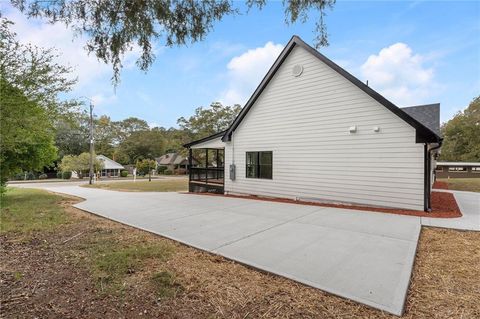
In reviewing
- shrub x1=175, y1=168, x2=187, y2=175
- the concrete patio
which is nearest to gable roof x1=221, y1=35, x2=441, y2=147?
the concrete patio

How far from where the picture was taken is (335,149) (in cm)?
898

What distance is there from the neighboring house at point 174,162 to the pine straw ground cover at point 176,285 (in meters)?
47.3

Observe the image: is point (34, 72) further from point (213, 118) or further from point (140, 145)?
point (140, 145)

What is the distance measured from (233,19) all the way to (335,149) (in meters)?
6.47

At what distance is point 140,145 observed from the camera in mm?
53906

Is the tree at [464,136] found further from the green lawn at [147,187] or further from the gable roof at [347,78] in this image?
the green lawn at [147,187]

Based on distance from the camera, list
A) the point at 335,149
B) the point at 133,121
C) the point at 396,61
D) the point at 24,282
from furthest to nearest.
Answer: the point at 133,121
the point at 335,149
the point at 396,61
the point at 24,282

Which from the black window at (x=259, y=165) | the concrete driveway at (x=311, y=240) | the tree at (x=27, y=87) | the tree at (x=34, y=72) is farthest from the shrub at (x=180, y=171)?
the tree at (x=34, y=72)

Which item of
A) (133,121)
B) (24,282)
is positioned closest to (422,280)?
(24,282)

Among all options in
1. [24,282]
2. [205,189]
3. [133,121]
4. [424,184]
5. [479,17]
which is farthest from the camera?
[133,121]

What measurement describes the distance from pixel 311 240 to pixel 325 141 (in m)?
5.15

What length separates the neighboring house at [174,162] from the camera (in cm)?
5166

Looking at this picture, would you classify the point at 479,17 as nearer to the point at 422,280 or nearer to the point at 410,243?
the point at 410,243

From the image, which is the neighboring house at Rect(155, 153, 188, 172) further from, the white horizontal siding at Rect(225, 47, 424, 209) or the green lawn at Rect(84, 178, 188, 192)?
the white horizontal siding at Rect(225, 47, 424, 209)
